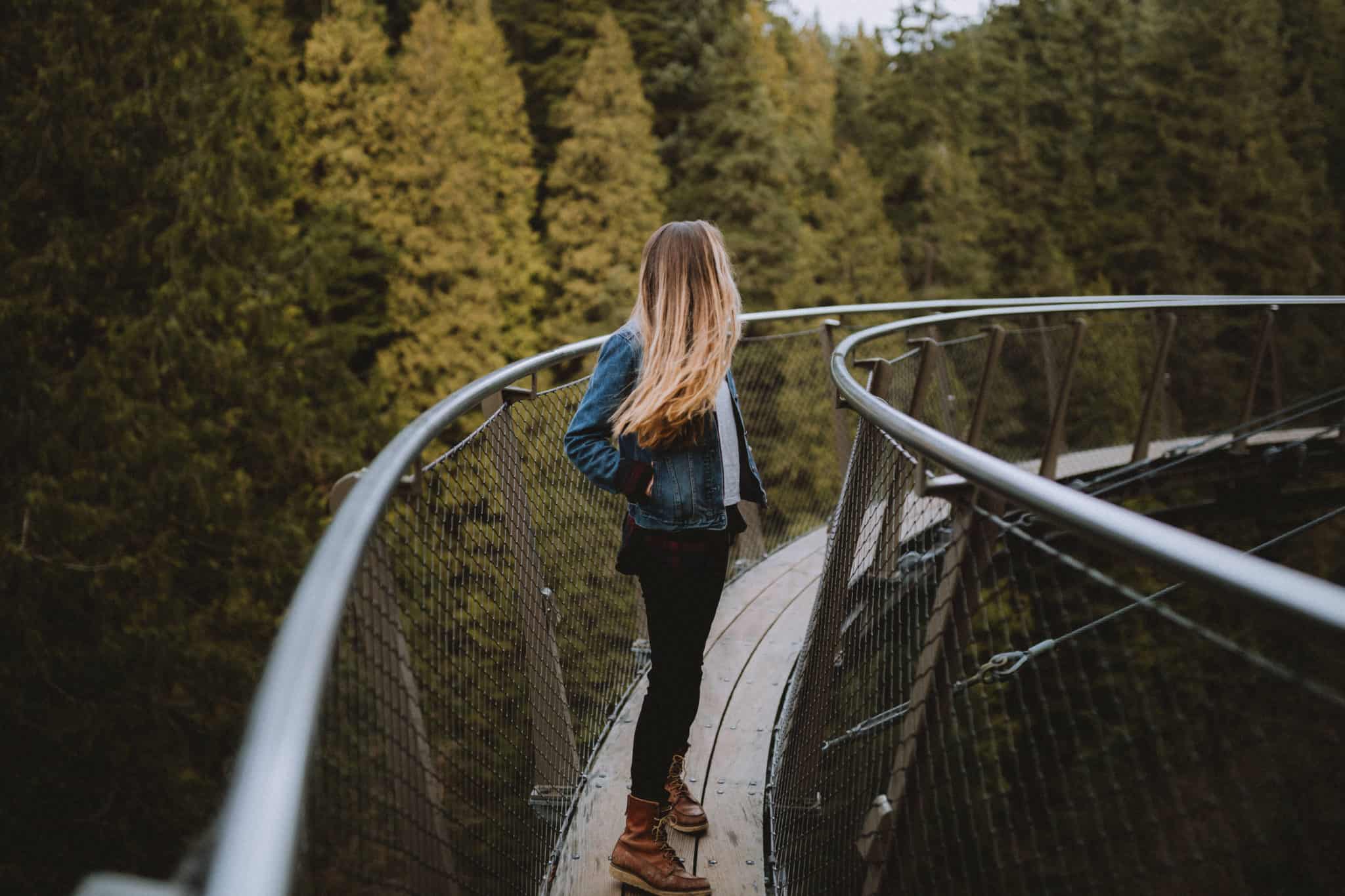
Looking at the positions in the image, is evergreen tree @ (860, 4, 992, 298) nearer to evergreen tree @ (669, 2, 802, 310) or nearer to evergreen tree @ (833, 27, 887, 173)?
evergreen tree @ (833, 27, 887, 173)

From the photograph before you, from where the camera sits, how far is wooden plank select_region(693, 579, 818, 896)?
8.95 feet

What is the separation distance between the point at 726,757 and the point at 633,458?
1.36m

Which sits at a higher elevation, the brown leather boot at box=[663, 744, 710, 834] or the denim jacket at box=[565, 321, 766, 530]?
the denim jacket at box=[565, 321, 766, 530]

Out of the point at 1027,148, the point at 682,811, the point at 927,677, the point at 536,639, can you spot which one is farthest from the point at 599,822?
the point at 1027,148

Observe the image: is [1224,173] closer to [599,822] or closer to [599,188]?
[599,188]

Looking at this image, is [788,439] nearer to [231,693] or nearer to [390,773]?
[231,693]

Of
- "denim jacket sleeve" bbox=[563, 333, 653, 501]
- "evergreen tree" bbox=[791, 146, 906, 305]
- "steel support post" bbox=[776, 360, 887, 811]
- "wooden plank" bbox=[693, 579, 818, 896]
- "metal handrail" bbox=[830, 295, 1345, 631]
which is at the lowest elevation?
"wooden plank" bbox=[693, 579, 818, 896]

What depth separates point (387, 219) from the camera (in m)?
22.5

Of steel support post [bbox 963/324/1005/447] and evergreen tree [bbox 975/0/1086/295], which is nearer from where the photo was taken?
steel support post [bbox 963/324/1005/447]

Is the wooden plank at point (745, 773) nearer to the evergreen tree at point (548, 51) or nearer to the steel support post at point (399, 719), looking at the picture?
the steel support post at point (399, 719)

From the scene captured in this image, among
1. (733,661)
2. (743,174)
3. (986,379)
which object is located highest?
(743,174)

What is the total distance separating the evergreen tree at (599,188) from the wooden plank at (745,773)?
19749 mm

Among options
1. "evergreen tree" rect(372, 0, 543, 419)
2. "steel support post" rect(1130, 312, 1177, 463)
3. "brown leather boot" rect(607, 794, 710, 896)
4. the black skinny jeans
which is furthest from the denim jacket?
"evergreen tree" rect(372, 0, 543, 419)

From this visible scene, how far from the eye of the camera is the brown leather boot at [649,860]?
8.22 ft
